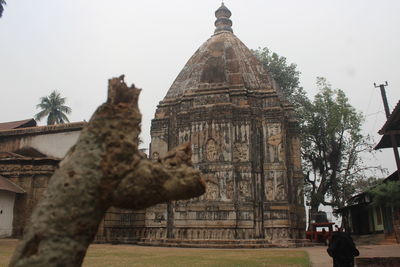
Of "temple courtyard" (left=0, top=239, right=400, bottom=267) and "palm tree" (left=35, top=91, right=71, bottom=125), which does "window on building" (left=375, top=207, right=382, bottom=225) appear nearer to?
"temple courtyard" (left=0, top=239, right=400, bottom=267)

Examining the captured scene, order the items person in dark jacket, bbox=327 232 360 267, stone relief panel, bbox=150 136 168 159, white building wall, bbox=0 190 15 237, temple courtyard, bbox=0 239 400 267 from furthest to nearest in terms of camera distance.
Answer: stone relief panel, bbox=150 136 168 159 → white building wall, bbox=0 190 15 237 → temple courtyard, bbox=0 239 400 267 → person in dark jacket, bbox=327 232 360 267

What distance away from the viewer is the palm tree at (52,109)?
41.4m

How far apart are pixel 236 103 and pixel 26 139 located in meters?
13.0

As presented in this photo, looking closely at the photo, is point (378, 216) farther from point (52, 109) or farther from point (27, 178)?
point (52, 109)

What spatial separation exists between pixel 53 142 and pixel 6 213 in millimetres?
4640

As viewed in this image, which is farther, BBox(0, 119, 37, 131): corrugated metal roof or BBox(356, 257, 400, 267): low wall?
BBox(0, 119, 37, 131): corrugated metal roof

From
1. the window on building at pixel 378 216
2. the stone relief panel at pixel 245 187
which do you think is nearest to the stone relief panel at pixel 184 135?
the stone relief panel at pixel 245 187

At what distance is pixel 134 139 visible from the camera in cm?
293

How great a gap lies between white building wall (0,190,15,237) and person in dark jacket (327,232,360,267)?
19.6 meters

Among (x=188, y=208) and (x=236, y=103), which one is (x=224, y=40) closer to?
(x=236, y=103)

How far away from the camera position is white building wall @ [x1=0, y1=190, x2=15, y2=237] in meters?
21.1

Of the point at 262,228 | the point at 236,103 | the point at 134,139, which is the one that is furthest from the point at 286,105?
the point at 134,139

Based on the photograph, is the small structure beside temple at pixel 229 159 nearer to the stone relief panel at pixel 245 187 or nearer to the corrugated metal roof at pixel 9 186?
the stone relief panel at pixel 245 187

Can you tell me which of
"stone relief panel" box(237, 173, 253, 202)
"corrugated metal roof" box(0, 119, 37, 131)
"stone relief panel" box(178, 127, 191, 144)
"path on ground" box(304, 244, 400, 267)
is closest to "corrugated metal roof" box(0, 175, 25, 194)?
"corrugated metal roof" box(0, 119, 37, 131)
